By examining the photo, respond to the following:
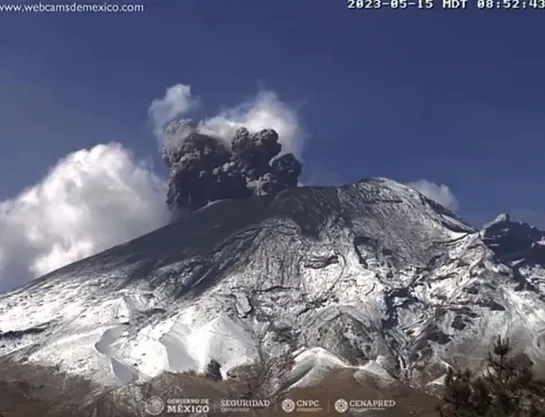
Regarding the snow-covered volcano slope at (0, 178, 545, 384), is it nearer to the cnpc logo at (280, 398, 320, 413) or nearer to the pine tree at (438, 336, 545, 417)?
the cnpc logo at (280, 398, 320, 413)

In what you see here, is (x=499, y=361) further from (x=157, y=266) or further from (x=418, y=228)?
(x=418, y=228)

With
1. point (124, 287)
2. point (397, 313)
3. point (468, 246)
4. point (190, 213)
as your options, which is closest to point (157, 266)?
point (124, 287)

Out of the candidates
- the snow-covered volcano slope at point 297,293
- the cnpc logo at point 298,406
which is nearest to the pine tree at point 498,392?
the cnpc logo at point 298,406

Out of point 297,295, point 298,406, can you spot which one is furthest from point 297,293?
point 298,406

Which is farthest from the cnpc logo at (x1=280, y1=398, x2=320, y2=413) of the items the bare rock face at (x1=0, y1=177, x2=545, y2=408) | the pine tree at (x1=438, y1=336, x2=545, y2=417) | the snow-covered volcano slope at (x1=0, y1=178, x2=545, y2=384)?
the pine tree at (x1=438, y1=336, x2=545, y2=417)

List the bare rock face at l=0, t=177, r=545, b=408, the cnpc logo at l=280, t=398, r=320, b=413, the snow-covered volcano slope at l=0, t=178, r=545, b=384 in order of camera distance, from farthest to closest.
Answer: the snow-covered volcano slope at l=0, t=178, r=545, b=384
the bare rock face at l=0, t=177, r=545, b=408
the cnpc logo at l=280, t=398, r=320, b=413

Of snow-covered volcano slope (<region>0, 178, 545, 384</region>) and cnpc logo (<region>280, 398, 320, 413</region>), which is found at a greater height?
snow-covered volcano slope (<region>0, 178, 545, 384</region>)

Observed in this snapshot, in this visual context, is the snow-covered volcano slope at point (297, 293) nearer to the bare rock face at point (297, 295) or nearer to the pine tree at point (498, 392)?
the bare rock face at point (297, 295)
